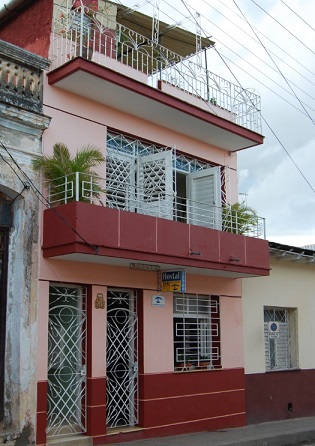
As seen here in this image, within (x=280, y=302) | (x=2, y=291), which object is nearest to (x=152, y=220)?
(x=2, y=291)

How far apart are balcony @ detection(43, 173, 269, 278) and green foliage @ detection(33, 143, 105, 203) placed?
0.07 feet

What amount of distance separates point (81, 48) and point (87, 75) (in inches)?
21.4

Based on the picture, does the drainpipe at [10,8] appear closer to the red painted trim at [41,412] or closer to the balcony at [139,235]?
the balcony at [139,235]

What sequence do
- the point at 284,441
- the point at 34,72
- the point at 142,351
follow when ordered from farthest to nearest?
the point at 284,441
the point at 142,351
the point at 34,72

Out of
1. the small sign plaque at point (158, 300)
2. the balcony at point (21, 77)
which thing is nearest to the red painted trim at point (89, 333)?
the small sign plaque at point (158, 300)

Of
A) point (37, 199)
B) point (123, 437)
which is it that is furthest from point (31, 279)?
point (123, 437)

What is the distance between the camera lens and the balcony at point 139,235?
32.2 ft

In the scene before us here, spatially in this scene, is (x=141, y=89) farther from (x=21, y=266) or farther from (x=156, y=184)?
(x=21, y=266)

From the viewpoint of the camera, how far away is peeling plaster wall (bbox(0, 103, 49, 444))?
9.46 meters

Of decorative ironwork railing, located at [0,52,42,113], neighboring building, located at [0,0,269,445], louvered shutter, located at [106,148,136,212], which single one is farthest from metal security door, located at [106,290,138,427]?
decorative ironwork railing, located at [0,52,42,113]

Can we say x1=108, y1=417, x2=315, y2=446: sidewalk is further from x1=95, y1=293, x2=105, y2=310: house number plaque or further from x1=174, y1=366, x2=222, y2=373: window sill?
x1=95, y1=293, x2=105, y2=310: house number plaque

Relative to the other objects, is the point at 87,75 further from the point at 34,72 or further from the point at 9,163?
the point at 9,163

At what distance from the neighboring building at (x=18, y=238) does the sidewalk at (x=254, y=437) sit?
6.92 feet

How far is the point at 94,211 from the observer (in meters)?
9.90
